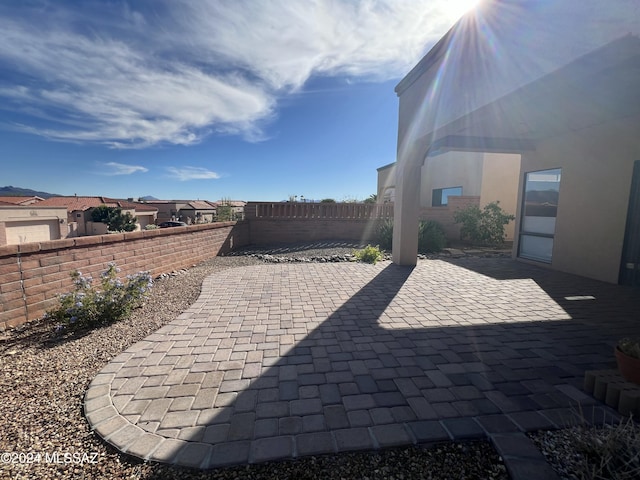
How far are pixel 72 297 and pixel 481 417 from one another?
176 inches

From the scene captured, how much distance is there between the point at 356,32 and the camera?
5234 millimetres

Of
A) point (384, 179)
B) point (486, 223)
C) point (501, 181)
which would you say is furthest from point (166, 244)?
point (384, 179)

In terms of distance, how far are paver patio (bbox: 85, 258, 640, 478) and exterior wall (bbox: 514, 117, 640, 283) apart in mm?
1242

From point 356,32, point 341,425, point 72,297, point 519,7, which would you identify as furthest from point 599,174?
point 72,297

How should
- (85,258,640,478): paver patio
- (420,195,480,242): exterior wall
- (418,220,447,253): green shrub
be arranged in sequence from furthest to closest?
(420,195,480,242): exterior wall
(418,220,447,253): green shrub
(85,258,640,478): paver patio

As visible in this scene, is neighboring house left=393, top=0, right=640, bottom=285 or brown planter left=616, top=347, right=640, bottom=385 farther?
neighboring house left=393, top=0, right=640, bottom=285

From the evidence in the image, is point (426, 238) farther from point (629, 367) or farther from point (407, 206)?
point (629, 367)

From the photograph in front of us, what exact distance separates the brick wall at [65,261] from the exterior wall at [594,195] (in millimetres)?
9047

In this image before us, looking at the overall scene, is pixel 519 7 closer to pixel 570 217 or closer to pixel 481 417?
pixel 481 417

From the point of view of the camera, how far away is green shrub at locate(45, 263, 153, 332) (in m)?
3.40

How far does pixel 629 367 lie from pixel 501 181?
38.5 feet

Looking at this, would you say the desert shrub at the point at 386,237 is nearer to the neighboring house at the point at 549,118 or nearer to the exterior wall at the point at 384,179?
the neighboring house at the point at 549,118

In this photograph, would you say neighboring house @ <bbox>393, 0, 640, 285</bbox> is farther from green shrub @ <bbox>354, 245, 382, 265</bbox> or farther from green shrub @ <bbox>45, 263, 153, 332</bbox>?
green shrub @ <bbox>45, 263, 153, 332</bbox>

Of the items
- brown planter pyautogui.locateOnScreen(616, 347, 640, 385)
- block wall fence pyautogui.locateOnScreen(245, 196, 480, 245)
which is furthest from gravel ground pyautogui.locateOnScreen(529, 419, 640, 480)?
block wall fence pyautogui.locateOnScreen(245, 196, 480, 245)
